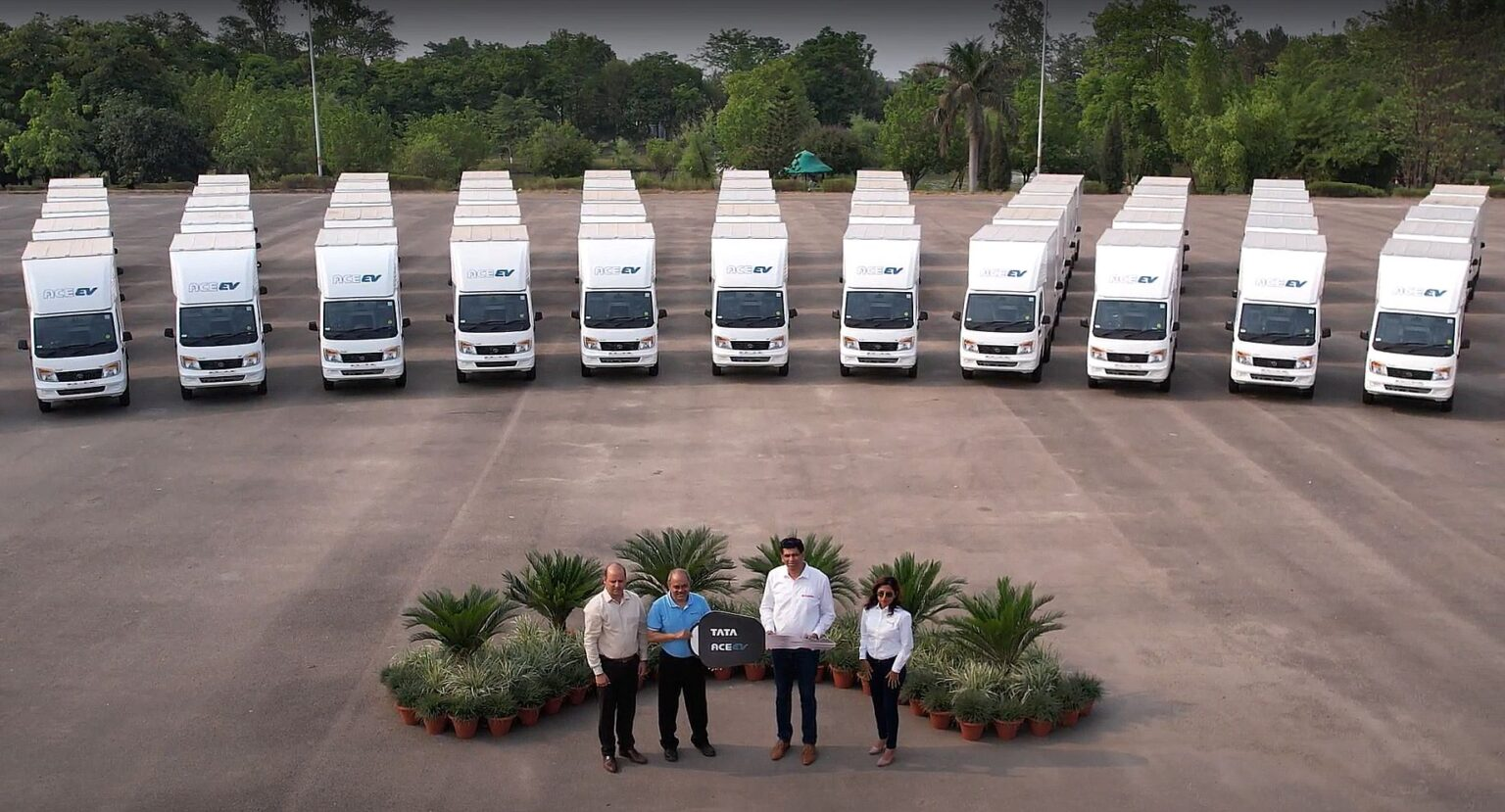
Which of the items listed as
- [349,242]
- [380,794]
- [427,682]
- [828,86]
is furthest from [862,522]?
[828,86]

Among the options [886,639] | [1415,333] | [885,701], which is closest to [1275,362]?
[1415,333]

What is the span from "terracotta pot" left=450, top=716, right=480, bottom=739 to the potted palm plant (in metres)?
4.35

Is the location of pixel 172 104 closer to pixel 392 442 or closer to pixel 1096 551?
pixel 392 442

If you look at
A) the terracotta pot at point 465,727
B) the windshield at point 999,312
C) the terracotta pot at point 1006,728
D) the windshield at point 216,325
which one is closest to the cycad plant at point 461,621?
the terracotta pot at point 465,727

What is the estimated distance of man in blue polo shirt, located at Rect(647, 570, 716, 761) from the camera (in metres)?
11.9

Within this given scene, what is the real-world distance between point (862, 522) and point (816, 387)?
9490 millimetres

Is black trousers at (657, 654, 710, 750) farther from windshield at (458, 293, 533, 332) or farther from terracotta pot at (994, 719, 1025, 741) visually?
windshield at (458, 293, 533, 332)

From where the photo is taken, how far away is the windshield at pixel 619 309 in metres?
29.9

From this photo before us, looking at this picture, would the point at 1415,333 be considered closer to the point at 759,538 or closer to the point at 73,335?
the point at 759,538

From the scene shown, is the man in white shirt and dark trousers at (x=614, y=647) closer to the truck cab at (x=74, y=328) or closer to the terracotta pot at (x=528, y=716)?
the terracotta pot at (x=528, y=716)

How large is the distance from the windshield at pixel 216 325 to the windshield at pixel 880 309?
11.8 meters

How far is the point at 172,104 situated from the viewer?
86.4m

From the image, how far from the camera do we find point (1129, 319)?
1136 inches

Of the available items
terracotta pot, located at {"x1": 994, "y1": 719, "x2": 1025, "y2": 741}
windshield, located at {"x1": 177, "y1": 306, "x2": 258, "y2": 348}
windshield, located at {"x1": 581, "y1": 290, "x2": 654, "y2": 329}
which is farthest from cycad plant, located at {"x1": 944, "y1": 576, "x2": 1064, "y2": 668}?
windshield, located at {"x1": 177, "y1": 306, "x2": 258, "y2": 348}
